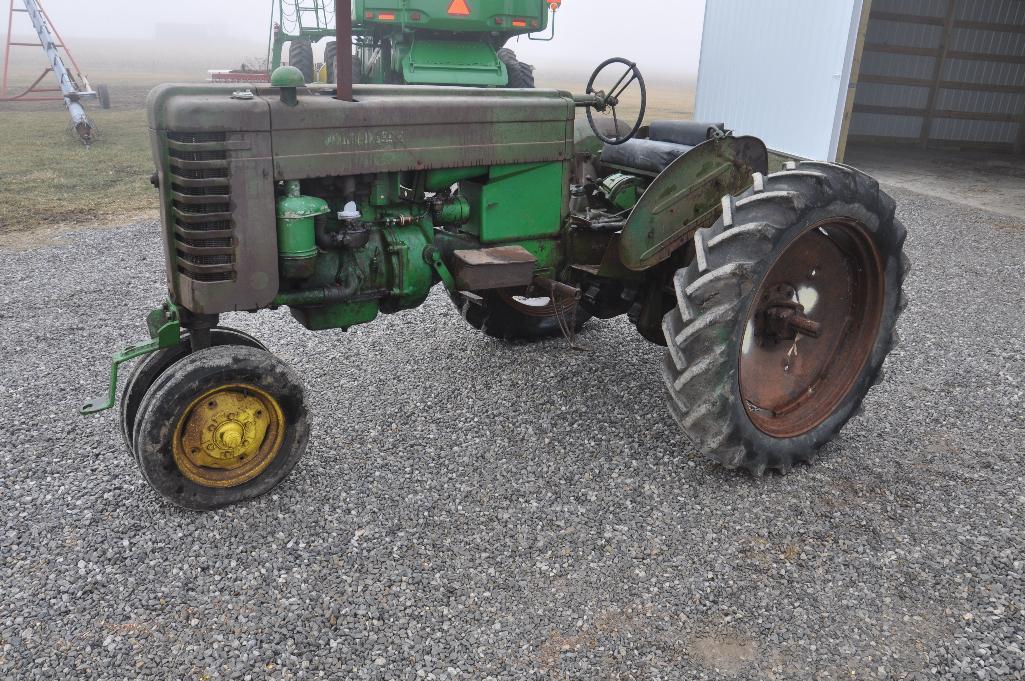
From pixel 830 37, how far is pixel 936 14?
589 cm

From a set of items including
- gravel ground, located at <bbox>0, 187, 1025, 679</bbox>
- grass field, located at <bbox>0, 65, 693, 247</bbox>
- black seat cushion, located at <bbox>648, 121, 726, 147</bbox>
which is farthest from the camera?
grass field, located at <bbox>0, 65, 693, 247</bbox>

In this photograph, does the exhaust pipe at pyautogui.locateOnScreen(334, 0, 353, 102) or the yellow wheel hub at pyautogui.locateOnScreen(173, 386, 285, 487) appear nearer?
the exhaust pipe at pyautogui.locateOnScreen(334, 0, 353, 102)

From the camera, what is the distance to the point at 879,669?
2195mm

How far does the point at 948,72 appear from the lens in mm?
13953

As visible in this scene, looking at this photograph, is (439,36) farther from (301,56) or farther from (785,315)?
(785,315)

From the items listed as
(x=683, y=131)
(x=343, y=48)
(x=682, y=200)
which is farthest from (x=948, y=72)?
(x=343, y=48)

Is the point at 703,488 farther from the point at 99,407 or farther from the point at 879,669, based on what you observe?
the point at 99,407

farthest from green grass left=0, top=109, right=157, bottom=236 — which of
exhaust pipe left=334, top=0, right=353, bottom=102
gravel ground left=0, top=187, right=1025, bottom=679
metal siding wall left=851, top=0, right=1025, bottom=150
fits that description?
metal siding wall left=851, top=0, right=1025, bottom=150

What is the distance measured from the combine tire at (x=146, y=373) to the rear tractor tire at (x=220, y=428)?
222 mm

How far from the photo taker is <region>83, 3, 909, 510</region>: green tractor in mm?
2656

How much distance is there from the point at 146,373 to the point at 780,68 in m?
9.93

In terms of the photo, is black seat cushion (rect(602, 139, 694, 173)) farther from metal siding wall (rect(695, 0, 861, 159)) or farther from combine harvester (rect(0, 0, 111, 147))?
combine harvester (rect(0, 0, 111, 147))

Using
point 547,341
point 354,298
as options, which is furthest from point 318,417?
point 547,341

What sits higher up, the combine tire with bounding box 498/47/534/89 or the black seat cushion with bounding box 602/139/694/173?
the combine tire with bounding box 498/47/534/89
